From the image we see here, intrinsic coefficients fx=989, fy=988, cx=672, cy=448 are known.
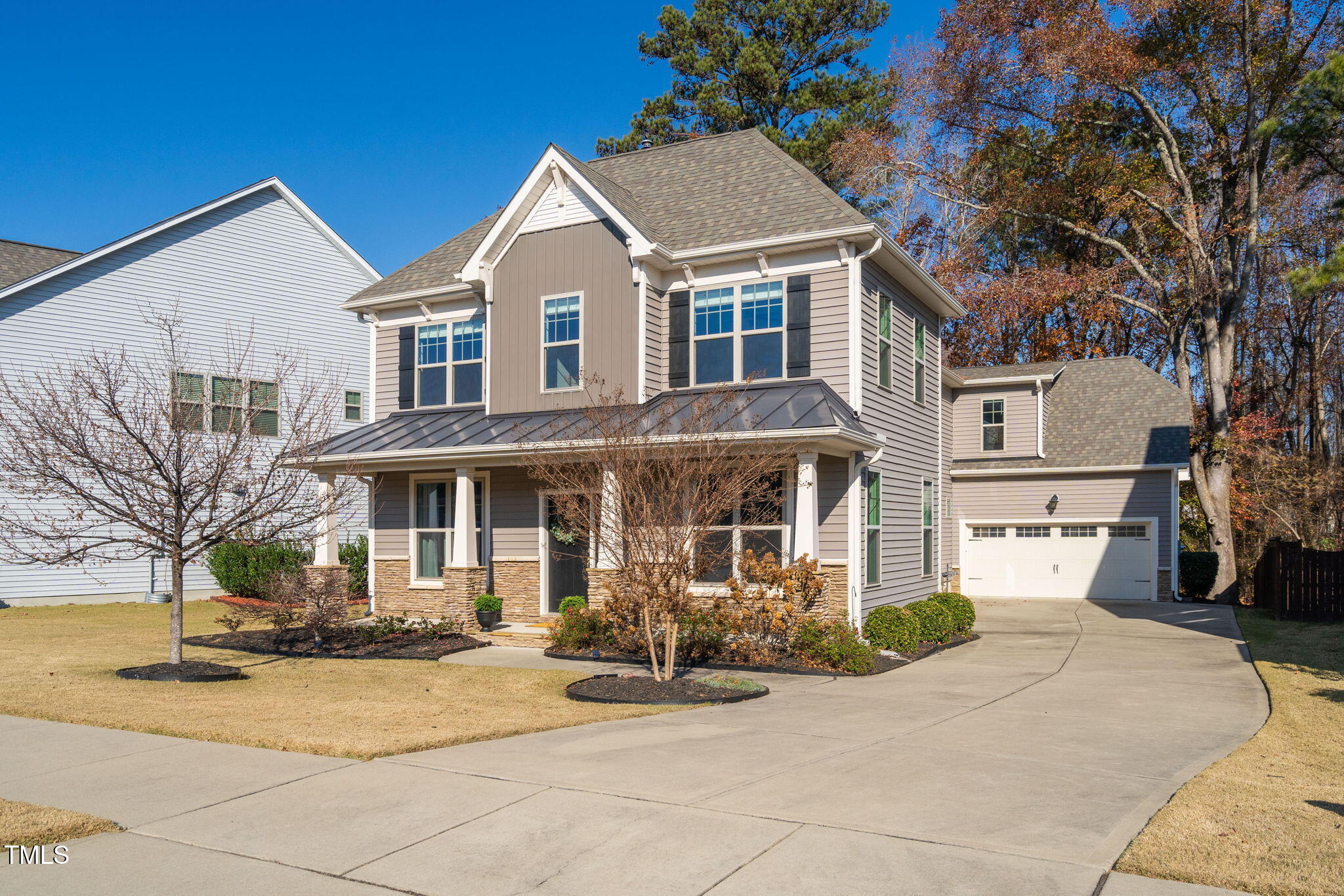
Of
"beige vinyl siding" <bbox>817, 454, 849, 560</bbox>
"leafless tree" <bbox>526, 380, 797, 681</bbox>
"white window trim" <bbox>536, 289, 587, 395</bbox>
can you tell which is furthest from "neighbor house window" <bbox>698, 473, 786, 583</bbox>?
"white window trim" <bbox>536, 289, 587, 395</bbox>

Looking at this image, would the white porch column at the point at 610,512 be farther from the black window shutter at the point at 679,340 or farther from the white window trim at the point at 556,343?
the white window trim at the point at 556,343

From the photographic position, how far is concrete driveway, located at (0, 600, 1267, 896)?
5090mm

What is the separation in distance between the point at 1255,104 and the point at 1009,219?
8.80m

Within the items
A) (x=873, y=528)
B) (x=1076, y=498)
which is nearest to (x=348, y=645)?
(x=873, y=528)

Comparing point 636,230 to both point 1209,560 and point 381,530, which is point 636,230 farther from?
point 1209,560

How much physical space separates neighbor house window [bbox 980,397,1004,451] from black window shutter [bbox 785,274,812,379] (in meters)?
11.7

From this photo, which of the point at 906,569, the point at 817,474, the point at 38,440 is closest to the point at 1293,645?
the point at 906,569

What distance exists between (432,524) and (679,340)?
5901mm

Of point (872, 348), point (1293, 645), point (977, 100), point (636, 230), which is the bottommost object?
point (1293, 645)

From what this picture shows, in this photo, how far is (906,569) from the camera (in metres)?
18.0

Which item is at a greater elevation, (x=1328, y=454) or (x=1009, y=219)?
(x=1009, y=219)

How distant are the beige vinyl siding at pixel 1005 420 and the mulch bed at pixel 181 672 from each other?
1893cm

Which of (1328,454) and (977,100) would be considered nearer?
(977,100)

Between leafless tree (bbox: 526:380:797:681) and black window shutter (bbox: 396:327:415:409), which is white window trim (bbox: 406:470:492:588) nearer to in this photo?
black window shutter (bbox: 396:327:415:409)
